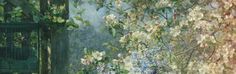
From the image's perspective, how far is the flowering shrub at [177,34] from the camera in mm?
9578

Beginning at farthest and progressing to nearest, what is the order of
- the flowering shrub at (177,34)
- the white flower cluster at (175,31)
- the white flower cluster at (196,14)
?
the white flower cluster at (175,31) < the flowering shrub at (177,34) < the white flower cluster at (196,14)

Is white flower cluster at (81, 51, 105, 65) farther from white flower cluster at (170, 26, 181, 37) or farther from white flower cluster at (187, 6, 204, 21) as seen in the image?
white flower cluster at (170, 26, 181, 37)

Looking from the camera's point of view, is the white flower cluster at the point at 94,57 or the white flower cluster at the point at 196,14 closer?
the white flower cluster at the point at 94,57

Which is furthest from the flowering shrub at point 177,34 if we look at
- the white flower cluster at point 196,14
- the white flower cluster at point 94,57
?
the white flower cluster at point 94,57

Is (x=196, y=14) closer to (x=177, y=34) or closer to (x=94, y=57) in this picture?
(x=177, y=34)

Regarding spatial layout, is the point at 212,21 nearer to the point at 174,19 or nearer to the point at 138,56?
the point at 174,19

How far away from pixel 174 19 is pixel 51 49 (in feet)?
16.1

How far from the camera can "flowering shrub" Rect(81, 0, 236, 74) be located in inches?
377

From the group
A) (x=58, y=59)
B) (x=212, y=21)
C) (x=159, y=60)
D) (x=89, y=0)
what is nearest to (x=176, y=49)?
(x=159, y=60)

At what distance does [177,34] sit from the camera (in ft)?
32.5

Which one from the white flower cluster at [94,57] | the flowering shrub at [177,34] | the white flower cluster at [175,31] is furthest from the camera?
the white flower cluster at [175,31]

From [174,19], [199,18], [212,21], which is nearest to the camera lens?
[199,18]

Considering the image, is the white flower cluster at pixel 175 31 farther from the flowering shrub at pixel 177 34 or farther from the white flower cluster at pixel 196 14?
the white flower cluster at pixel 196 14

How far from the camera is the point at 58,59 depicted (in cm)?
602
